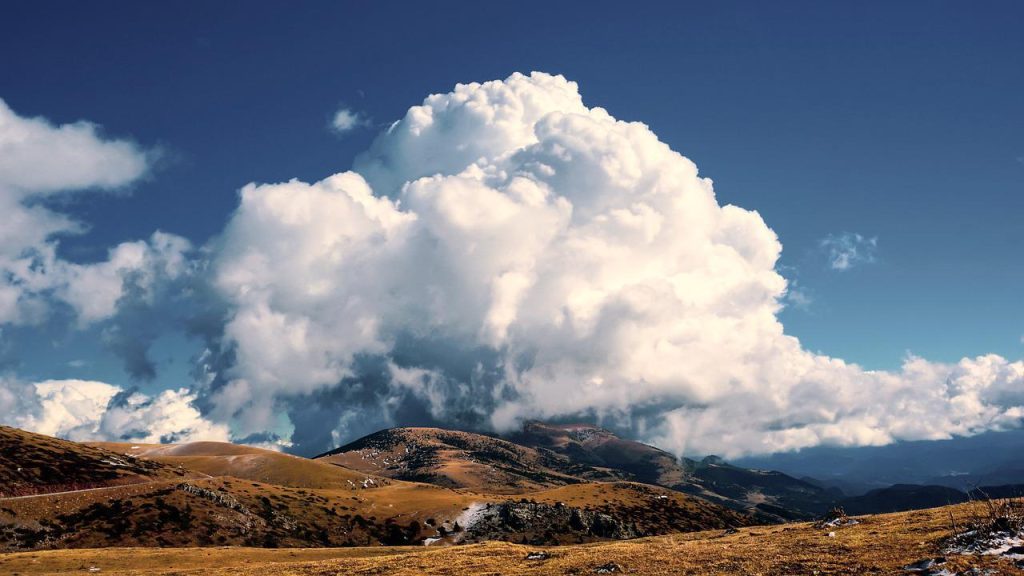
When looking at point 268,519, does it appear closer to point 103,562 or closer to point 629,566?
point 103,562

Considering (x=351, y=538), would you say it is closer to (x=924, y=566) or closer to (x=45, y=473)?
(x=45, y=473)

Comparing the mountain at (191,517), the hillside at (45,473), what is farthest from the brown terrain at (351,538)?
the hillside at (45,473)

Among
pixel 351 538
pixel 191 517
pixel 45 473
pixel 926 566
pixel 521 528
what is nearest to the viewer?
pixel 926 566

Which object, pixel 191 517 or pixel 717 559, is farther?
pixel 191 517

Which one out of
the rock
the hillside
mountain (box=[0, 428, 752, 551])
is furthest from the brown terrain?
the hillside

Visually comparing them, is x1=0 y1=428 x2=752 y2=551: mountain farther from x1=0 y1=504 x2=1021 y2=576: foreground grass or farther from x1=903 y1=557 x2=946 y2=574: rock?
x1=903 y1=557 x2=946 y2=574: rock

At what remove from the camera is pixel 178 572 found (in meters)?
70.9

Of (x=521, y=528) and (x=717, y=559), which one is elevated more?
(x=717, y=559)

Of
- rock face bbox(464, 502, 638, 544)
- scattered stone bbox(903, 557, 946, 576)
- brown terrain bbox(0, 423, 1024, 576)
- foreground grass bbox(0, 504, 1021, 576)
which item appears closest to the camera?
scattered stone bbox(903, 557, 946, 576)

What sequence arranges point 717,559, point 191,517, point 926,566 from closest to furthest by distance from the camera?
point 926,566
point 717,559
point 191,517

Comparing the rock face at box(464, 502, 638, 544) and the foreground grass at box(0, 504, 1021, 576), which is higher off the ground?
the foreground grass at box(0, 504, 1021, 576)

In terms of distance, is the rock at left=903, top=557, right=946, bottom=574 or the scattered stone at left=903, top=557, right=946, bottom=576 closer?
the scattered stone at left=903, top=557, right=946, bottom=576

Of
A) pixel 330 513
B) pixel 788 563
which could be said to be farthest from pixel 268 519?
pixel 788 563

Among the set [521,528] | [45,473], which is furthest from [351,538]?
[45,473]
